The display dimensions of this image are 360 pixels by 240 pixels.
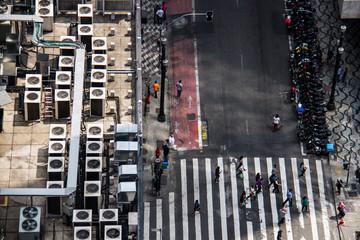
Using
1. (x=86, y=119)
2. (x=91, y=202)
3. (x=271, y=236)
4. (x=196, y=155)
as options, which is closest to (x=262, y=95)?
(x=196, y=155)

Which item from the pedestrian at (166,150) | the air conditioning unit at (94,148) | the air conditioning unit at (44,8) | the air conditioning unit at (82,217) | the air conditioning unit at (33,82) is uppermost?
the air conditioning unit at (44,8)

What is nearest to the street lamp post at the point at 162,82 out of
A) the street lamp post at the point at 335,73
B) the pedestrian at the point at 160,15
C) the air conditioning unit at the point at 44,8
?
the pedestrian at the point at 160,15

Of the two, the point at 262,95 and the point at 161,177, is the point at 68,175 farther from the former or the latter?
the point at 262,95

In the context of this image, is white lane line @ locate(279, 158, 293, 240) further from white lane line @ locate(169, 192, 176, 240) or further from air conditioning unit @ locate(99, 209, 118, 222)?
air conditioning unit @ locate(99, 209, 118, 222)

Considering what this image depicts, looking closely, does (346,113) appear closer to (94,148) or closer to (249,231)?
(249,231)

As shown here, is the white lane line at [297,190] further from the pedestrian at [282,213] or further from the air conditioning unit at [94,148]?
the air conditioning unit at [94,148]

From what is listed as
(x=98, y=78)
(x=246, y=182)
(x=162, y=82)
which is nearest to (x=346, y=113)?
(x=246, y=182)

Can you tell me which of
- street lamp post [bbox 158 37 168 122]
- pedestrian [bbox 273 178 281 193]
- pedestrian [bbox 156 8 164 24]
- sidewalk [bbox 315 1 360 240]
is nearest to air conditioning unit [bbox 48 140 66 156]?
street lamp post [bbox 158 37 168 122]
